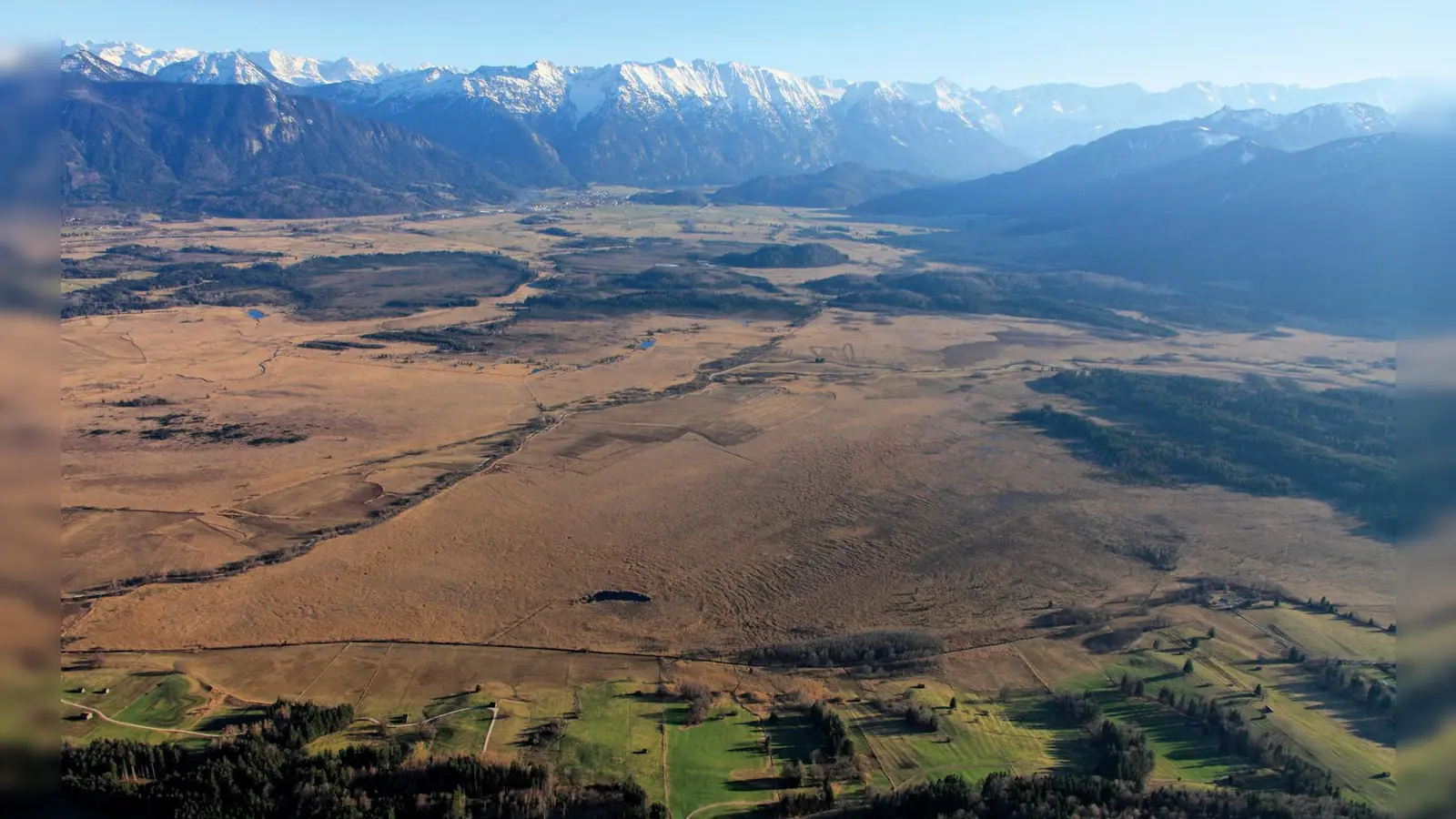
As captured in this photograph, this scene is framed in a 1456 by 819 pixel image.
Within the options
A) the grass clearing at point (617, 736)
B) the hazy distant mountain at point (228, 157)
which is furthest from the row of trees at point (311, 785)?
the hazy distant mountain at point (228, 157)

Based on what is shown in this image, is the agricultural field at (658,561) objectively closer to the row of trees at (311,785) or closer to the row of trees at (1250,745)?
the row of trees at (1250,745)

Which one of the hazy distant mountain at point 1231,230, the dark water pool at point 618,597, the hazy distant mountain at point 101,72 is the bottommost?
the dark water pool at point 618,597

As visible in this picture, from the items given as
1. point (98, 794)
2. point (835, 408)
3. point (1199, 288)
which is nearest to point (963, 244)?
point (1199, 288)

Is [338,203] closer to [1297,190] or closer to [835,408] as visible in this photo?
[835,408]

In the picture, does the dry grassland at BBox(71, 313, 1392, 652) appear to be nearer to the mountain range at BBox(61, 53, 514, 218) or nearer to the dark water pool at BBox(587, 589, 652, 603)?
the dark water pool at BBox(587, 589, 652, 603)

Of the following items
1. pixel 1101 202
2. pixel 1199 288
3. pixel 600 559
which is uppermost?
pixel 1101 202

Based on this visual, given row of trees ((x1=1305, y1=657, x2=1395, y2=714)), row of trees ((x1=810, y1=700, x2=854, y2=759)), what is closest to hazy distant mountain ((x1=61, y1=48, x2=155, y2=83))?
row of trees ((x1=810, y1=700, x2=854, y2=759))
